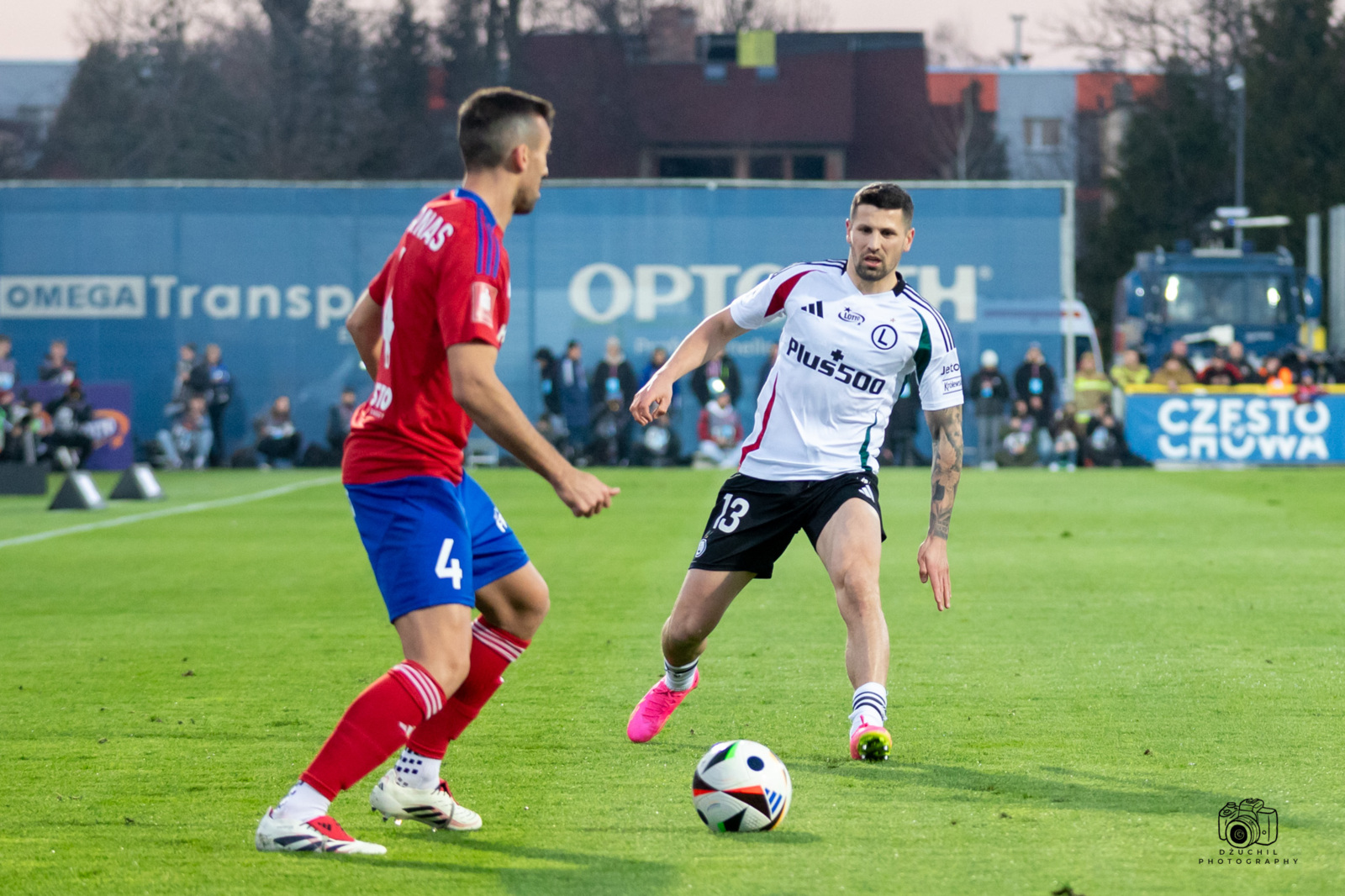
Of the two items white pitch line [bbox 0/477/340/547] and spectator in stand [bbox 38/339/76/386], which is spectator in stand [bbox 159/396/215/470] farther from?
white pitch line [bbox 0/477/340/547]

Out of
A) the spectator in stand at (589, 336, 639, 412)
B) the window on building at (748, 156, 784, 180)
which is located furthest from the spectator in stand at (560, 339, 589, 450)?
the window on building at (748, 156, 784, 180)

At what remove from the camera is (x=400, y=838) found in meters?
4.66

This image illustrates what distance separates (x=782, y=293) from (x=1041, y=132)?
230 ft

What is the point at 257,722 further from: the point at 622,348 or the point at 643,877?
the point at 622,348

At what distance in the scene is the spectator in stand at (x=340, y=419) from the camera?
85.9 feet

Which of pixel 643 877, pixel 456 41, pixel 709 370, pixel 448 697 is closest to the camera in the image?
pixel 643 877

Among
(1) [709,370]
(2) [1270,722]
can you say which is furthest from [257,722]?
(1) [709,370]

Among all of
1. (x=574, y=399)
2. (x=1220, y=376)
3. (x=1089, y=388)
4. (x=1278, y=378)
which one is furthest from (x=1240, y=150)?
(x=574, y=399)

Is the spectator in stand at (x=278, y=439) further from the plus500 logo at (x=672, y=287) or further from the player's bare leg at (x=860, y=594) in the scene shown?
the player's bare leg at (x=860, y=594)

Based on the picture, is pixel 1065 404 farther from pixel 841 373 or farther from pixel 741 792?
pixel 741 792

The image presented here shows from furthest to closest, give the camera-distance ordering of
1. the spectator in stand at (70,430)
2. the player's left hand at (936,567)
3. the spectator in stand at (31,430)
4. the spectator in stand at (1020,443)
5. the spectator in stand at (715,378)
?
1. the spectator in stand at (1020,443)
2. the spectator in stand at (715,378)
3. the spectator in stand at (70,430)
4. the spectator in stand at (31,430)
5. the player's left hand at (936,567)

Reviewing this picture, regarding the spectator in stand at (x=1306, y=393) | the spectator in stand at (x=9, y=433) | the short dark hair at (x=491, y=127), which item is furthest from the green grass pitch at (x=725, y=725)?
the spectator in stand at (x=1306, y=393)

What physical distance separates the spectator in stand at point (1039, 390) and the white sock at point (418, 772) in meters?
21.8

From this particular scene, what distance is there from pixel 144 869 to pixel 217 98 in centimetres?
4603
